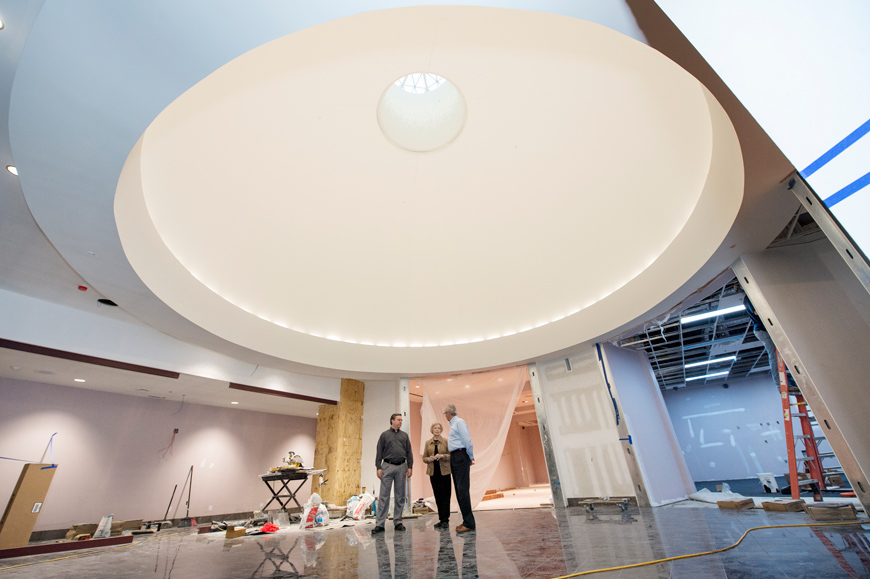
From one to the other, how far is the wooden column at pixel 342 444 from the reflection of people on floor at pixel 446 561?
5272 millimetres

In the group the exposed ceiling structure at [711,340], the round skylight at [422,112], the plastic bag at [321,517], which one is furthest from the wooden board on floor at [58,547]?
the exposed ceiling structure at [711,340]

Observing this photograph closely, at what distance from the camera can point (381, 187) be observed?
18.8 ft

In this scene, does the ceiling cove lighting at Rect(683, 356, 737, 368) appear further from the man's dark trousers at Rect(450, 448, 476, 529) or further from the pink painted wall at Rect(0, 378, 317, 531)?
the pink painted wall at Rect(0, 378, 317, 531)

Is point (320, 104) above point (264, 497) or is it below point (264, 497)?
above

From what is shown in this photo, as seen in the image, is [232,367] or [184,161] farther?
[232,367]

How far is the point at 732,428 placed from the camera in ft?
38.3

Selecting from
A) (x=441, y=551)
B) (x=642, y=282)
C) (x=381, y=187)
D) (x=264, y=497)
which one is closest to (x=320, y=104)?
(x=381, y=187)

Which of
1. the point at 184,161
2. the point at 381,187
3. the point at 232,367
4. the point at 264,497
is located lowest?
the point at 264,497

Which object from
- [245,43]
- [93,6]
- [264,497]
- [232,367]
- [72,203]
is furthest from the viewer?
[264,497]

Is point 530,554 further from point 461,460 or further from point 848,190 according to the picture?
point 848,190

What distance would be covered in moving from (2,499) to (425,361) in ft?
24.3

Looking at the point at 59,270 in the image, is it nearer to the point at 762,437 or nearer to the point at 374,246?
the point at 374,246

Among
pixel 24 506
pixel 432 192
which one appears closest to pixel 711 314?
pixel 432 192

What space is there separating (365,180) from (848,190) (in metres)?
5.17
